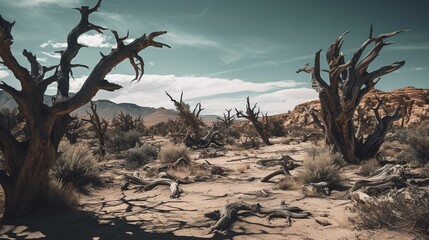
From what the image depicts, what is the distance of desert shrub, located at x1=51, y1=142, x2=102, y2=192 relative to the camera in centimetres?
760

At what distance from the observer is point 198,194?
6.81 metres

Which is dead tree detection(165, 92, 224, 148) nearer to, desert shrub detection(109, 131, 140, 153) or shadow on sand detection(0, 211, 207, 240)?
desert shrub detection(109, 131, 140, 153)

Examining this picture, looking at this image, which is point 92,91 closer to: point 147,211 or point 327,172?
point 147,211

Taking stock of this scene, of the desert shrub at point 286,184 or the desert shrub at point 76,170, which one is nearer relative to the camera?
the desert shrub at point 286,184

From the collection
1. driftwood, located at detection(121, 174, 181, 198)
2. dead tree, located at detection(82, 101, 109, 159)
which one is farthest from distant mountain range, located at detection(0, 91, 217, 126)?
driftwood, located at detection(121, 174, 181, 198)

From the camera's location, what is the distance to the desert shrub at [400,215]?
346 centimetres

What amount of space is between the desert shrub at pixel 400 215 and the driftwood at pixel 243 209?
3.14 feet

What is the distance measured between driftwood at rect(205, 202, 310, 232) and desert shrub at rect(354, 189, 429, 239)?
96 centimetres

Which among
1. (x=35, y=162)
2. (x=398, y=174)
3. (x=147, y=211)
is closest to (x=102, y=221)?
(x=147, y=211)

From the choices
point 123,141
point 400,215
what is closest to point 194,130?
point 123,141

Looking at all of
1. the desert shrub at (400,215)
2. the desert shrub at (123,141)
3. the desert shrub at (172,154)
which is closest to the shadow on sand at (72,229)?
the desert shrub at (400,215)

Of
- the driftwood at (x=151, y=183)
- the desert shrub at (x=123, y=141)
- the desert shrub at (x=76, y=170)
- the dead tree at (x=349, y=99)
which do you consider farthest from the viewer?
the desert shrub at (x=123, y=141)

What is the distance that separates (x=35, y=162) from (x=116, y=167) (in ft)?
22.0

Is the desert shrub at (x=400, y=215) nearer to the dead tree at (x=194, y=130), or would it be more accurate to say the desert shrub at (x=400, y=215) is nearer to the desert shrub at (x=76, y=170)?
the desert shrub at (x=76, y=170)
